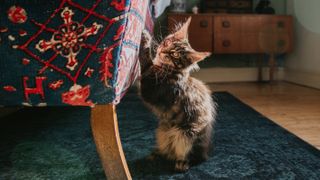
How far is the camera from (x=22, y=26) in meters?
0.52

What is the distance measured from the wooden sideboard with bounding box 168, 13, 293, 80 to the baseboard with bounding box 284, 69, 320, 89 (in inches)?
8.8

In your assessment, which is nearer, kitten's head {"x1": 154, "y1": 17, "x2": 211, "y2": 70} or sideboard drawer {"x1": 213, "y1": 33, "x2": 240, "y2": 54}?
kitten's head {"x1": 154, "y1": 17, "x2": 211, "y2": 70}

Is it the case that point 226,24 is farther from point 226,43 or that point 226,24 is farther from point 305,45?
point 305,45

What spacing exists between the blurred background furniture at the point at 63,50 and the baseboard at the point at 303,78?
2020mm

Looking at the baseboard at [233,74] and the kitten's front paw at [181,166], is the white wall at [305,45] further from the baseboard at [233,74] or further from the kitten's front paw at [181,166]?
the kitten's front paw at [181,166]

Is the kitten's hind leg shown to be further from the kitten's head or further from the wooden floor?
the wooden floor

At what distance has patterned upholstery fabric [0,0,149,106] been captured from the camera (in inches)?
20.2

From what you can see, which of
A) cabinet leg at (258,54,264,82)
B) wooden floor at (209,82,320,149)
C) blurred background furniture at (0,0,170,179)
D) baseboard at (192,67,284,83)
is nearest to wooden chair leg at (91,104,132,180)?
blurred background furniture at (0,0,170,179)

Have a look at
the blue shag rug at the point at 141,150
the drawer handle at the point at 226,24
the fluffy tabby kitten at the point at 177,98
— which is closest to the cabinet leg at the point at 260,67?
the drawer handle at the point at 226,24

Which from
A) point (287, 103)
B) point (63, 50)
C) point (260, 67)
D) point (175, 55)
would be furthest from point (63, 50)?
point (260, 67)

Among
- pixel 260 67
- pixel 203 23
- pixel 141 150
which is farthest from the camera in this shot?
pixel 260 67

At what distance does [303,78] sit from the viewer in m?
2.38

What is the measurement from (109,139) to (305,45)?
222 centimetres

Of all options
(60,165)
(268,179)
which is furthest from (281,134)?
(60,165)
